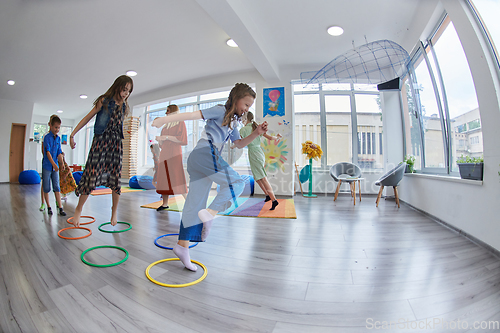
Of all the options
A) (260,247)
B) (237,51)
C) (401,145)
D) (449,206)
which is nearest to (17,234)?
(260,247)

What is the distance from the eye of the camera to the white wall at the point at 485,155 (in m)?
1.88

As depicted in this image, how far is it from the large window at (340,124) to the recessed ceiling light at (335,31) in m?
1.68

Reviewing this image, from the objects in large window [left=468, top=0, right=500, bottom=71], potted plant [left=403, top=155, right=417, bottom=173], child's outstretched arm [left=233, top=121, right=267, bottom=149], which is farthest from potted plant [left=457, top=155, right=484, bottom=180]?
child's outstretched arm [left=233, top=121, right=267, bottom=149]

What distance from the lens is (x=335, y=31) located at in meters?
3.57

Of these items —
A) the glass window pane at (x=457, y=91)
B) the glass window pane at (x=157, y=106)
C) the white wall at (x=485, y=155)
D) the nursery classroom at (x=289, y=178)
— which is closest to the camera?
the nursery classroom at (x=289, y=178)

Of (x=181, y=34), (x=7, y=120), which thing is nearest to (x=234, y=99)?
(x=181, y=34)

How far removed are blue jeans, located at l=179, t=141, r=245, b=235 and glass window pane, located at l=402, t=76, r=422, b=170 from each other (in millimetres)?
3963

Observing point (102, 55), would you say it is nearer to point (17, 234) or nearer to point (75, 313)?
point (17, 234)

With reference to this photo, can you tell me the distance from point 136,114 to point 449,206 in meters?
8.06

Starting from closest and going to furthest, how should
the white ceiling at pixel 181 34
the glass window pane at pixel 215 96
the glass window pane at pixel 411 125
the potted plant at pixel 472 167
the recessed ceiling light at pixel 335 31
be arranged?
the potted plant at pixel 472 167
the white ceiling at pixel 181 34
the recessed ceiling light at pixel 335 31
the glass window pane at pixel 411 125
the glass window pane at pixel 215 96

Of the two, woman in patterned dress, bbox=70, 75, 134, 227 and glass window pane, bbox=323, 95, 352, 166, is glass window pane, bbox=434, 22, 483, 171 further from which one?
woman in patterned dress, bbox=70, 75, 134, 227

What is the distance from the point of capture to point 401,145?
471 centimetres

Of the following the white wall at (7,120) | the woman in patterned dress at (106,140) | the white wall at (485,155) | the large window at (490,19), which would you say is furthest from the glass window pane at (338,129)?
the white wall at (7,120)

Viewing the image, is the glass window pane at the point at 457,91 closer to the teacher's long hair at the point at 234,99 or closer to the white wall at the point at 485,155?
the white wall at the point at 485,155
